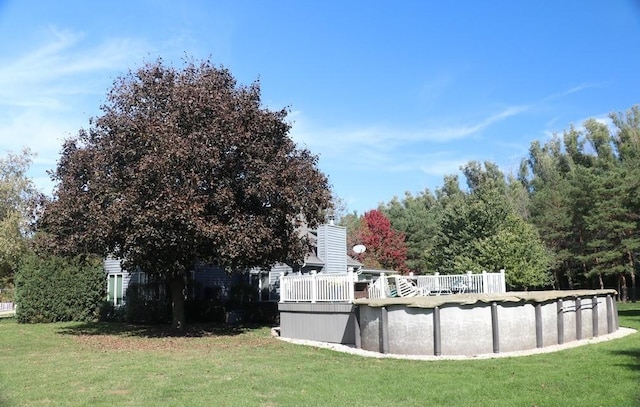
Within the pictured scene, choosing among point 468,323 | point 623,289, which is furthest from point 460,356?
point 623,289

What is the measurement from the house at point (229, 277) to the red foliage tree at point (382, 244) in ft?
64.3

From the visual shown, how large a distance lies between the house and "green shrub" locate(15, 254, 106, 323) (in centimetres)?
108

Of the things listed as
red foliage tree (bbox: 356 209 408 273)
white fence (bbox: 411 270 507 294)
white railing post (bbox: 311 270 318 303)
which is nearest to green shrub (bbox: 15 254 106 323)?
white railing post (bbox: 311 270 318 303)

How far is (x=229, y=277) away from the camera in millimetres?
22719

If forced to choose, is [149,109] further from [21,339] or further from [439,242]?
[439,242]

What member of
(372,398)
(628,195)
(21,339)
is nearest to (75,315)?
(21,339)

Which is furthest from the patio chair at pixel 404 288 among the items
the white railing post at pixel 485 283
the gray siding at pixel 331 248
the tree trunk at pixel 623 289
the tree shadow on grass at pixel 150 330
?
the tree trunk at pixel 623 289

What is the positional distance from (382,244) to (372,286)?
29415 millimetres

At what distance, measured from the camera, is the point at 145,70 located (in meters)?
16.3

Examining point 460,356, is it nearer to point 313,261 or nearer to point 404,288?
point 404,288

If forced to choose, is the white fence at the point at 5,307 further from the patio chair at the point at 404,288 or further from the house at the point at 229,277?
the patio chair at the point at 404,288

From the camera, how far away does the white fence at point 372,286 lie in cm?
1429

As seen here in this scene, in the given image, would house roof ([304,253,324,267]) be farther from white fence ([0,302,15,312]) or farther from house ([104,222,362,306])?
white fence ([0,302,15,312])

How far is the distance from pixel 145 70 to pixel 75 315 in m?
12.4
